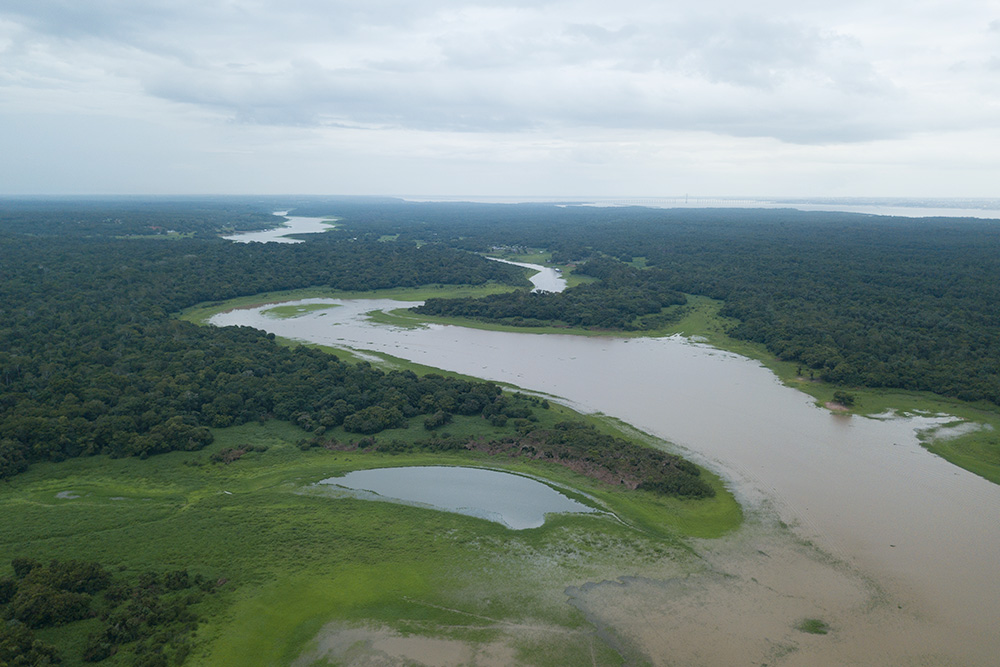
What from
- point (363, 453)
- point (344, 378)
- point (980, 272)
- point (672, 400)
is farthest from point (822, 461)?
point (980, 272)

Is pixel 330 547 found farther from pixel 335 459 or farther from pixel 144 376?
pixel 144 376

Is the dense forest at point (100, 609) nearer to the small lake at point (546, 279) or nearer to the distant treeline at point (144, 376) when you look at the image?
the distant treeline at point (144, 376)

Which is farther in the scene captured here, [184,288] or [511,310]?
[184,288]

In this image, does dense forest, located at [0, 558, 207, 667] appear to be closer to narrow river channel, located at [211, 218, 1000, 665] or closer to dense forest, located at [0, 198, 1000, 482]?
dense forest, located at [0, 198, 1000, 482]

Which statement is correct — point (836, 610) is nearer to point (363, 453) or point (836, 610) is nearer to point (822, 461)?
point (822, 461)

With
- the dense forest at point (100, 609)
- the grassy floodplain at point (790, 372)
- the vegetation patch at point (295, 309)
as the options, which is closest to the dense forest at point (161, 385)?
the vegetation patch at point (295, 309)

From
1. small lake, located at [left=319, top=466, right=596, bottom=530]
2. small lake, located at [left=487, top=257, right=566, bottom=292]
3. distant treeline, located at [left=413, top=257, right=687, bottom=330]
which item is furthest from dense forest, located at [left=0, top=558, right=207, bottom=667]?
small lake, located at [left=487, top=257, right=566, bottom=292]

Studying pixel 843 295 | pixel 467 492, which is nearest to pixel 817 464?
pixel 467 492
